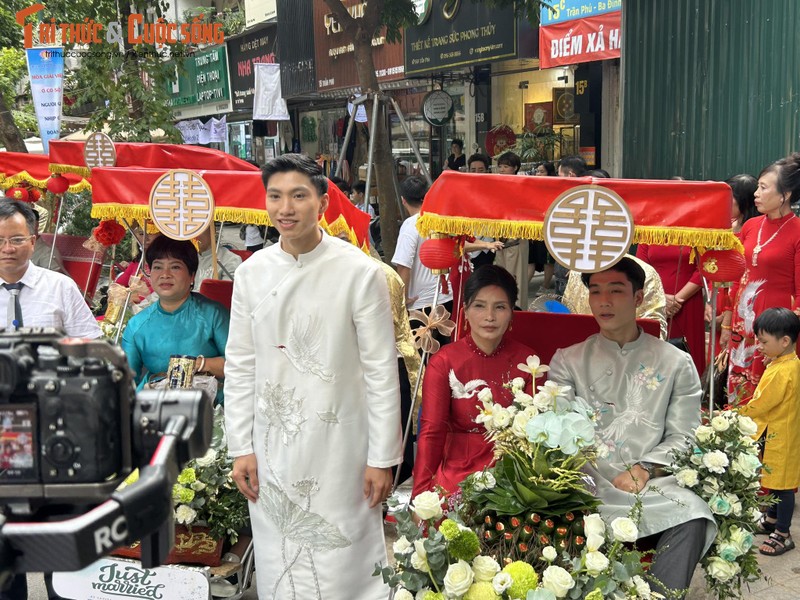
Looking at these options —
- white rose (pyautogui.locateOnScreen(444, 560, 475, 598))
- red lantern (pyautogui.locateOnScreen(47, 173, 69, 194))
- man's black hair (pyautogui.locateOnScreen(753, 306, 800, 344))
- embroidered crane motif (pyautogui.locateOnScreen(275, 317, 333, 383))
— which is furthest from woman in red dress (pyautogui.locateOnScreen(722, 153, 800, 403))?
red lantern (pyautogui.locateOnScreen(47, 173, 69, 194))

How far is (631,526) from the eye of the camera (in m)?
2.83

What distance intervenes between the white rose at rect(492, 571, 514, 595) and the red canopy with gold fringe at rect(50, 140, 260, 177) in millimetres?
3421

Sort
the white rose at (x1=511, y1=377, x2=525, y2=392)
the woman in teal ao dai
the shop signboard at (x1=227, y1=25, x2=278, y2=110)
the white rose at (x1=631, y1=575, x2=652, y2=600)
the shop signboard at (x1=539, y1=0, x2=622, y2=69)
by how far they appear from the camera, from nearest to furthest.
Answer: the white rose at (x1=631, y1=575, x2=652, y2=600)
the white rose at (x1=511, y1=377, x2=525, y2=392)
the woman in teal ao dai
the shop signboard at (x1=539, y1=0, x2=622, y2=69)
the shop signboard at (x1=227, y1=25, x2=278, y2=110)

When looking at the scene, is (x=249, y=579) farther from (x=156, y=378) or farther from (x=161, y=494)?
(x=161, y=494)

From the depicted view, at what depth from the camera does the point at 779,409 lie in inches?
180

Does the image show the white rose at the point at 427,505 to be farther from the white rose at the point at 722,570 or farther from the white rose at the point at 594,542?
the white rose at the point at 722,570

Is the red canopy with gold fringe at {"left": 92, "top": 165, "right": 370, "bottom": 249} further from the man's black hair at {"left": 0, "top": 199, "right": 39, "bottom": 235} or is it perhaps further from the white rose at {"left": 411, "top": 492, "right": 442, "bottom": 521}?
the white rose at {"left": 411, "top": 492, "right": 442, "bottom": 521}

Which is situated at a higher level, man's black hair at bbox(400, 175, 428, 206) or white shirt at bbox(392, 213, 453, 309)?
man's black hair at bbox(400, 175, 428, 206)

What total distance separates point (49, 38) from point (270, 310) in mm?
9763

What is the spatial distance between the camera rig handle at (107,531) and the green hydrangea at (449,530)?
1.30 m

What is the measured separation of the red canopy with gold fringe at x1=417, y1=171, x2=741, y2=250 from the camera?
325 cm

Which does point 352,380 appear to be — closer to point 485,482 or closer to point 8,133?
point 485,482

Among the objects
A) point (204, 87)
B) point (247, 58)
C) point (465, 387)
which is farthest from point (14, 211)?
point (204, 87)

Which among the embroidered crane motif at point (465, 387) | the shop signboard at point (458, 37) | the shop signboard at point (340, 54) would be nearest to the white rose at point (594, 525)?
the embroidered crane motif at point (465, 387)
